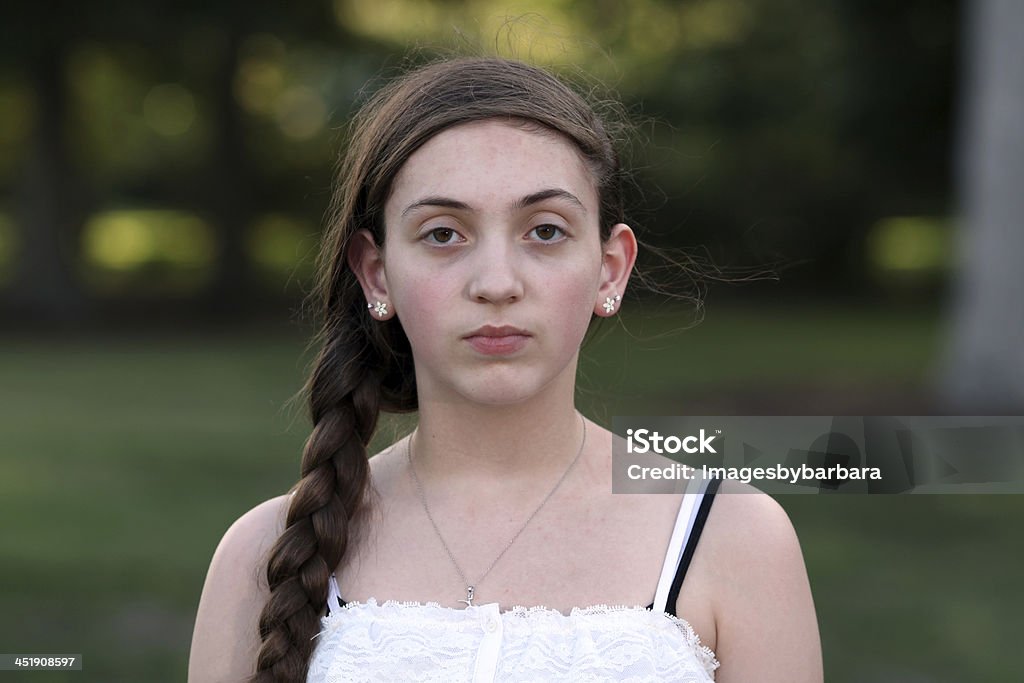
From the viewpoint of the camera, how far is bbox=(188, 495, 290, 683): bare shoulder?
2381mm

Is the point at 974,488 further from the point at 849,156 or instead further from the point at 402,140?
the point at 849,156

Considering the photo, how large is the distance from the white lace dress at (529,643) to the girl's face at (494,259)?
0.37 meters

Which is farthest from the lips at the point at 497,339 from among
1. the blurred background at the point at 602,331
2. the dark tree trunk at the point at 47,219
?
the dark tree trunk at the point at 47,219

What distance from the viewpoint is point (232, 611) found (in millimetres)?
2400

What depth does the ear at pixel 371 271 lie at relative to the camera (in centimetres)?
247

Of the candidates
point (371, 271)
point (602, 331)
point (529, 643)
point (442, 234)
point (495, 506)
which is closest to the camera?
point (529, 643)

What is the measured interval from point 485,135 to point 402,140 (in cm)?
16

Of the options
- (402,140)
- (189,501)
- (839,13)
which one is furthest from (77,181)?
(402,140)

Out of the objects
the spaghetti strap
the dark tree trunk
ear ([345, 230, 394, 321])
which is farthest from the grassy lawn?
the dark tree trunk

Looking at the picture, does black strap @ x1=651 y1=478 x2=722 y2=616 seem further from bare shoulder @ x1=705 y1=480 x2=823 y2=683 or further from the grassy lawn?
the grassy lawn

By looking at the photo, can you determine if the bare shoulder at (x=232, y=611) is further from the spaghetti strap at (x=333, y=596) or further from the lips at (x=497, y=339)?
the lips at (x=497, y=339)

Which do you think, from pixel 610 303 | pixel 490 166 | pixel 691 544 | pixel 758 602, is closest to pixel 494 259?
pixel 490 166

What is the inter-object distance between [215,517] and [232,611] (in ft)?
20.1

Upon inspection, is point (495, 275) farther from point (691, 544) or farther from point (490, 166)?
point (691, 544)
